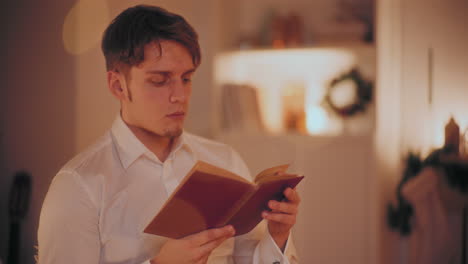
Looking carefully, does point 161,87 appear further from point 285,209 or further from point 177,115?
point 285,209

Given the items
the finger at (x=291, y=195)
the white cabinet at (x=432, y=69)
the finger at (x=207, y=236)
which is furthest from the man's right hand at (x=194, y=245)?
the white cabinet at (x=432, y=69)

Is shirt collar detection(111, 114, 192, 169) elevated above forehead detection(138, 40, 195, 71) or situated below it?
below

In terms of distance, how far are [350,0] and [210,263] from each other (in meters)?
1.67

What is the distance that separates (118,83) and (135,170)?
22cm

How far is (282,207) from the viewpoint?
907 mm

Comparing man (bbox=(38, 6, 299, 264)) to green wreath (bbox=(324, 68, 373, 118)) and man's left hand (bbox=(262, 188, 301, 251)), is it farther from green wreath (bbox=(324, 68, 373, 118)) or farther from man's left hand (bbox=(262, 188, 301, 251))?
green wreath (bbox=(324, 68, 373, 118))

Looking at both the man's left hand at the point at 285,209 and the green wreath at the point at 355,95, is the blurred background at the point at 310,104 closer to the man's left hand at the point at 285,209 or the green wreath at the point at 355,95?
the green wreath at the point at 355,95

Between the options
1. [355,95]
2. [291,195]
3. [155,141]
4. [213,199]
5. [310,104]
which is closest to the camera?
[213,199]

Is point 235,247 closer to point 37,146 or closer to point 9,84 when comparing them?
point 37,146

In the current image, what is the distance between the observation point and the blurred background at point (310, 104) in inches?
59.7

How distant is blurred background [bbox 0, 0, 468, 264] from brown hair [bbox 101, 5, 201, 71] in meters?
0.31

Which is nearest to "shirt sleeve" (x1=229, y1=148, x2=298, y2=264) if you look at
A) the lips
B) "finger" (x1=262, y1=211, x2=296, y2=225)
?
"finger" (x1=262, y1=211, x2=296, y2=225)

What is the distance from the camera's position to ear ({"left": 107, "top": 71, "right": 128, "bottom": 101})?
1.09m

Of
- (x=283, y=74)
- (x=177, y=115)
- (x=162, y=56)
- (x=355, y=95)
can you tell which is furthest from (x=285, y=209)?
(x=283, y=74)
